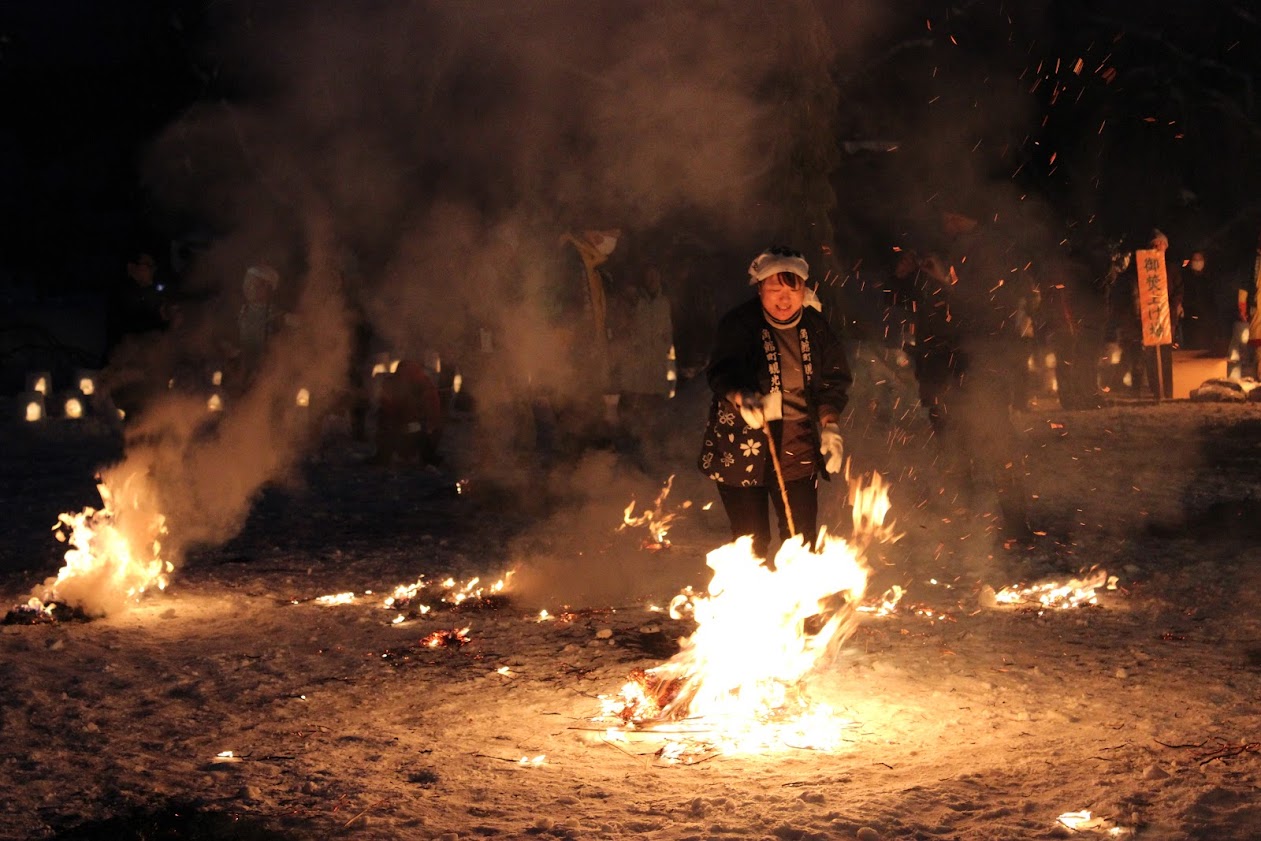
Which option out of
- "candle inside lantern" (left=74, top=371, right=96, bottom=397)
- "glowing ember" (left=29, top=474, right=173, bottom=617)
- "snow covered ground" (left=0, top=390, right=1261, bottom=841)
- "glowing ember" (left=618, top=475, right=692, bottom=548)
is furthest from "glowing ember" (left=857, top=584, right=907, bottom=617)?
"candle inside lantern" (left=74, top=371, right=96, bottom=397)

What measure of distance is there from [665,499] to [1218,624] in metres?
4.89

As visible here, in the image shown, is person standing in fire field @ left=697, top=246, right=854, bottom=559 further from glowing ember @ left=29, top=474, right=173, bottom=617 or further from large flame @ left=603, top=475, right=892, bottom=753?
glowing ember @ left=29, top=474, right=173, bottom=617

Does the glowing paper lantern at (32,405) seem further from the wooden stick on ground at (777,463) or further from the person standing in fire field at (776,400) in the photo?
the wooden stick on ground at (777,463)

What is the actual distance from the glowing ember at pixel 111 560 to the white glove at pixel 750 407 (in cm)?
352

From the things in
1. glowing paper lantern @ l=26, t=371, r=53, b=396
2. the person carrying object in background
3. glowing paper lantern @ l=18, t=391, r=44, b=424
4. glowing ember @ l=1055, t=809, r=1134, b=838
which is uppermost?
glowing paper lantern @ l=26, t=371, r=53, b=396

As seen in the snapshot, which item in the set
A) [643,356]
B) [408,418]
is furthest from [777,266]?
[643,356]

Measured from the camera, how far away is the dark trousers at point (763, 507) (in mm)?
5953

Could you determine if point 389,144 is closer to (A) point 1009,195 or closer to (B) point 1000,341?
(B) point 1000,341

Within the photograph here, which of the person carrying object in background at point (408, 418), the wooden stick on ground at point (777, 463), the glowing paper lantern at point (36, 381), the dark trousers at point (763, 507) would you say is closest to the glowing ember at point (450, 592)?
the dark trousers at point (763, 507)

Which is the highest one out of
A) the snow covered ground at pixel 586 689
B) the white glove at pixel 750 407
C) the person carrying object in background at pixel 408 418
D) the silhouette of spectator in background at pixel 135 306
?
the silhouette of spectator in background at pixel 135 306

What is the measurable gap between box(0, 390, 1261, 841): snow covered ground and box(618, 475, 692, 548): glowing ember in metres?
0.13

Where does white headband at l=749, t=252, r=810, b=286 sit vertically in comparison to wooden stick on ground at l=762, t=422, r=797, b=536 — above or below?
above

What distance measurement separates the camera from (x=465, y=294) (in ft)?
41.3

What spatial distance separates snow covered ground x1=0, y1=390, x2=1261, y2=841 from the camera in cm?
396
